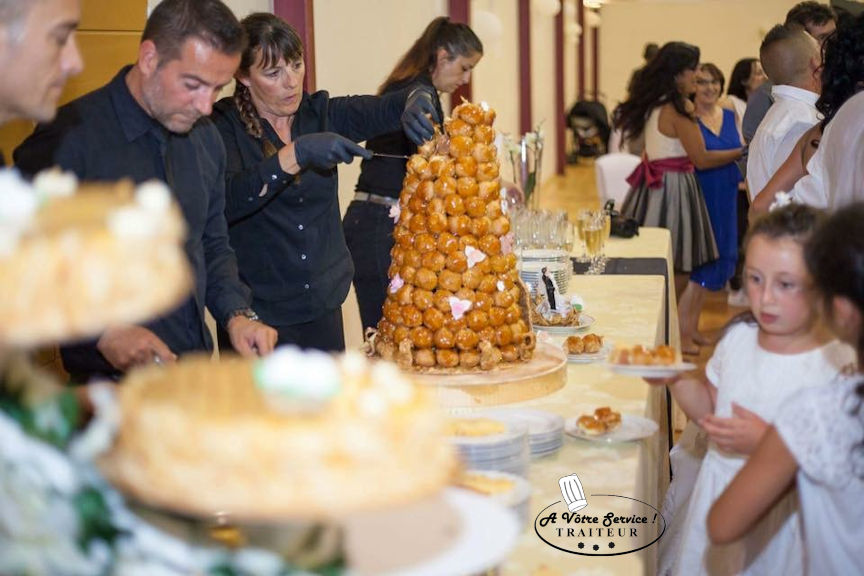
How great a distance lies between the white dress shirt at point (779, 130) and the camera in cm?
433

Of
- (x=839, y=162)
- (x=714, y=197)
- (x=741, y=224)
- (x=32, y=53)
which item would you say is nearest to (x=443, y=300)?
(x=32, y=53)

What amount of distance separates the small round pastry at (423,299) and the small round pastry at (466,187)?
0.77ft

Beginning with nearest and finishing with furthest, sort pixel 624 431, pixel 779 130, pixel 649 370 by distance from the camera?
pixel 649 370 → pixel 624 431 → pixel 779 130

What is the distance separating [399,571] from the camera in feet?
3.25

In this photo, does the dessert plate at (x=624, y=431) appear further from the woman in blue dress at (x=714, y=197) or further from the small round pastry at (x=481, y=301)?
the woman in blue dress at (x=714, y=197)

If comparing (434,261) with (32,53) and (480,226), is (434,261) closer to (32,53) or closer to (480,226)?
(480,226)

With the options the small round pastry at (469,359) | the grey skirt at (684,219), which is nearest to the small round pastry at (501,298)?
the small round pastry at (469,359)

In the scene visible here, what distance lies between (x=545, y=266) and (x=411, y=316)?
0.90 metres

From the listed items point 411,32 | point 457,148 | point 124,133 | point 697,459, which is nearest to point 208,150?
point 124,133

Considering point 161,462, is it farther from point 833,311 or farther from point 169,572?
point 833,311

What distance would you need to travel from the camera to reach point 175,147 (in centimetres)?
244

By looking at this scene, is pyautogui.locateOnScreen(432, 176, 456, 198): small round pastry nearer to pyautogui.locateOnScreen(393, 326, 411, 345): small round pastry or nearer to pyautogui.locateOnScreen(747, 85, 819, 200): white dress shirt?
pyautogui.locateOnScreen(393, 326, 411, 345): small round pastry

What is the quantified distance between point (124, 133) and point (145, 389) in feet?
4.99

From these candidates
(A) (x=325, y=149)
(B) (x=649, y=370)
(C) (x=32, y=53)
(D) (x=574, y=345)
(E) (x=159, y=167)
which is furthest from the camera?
(D) (x=574, y=345)
